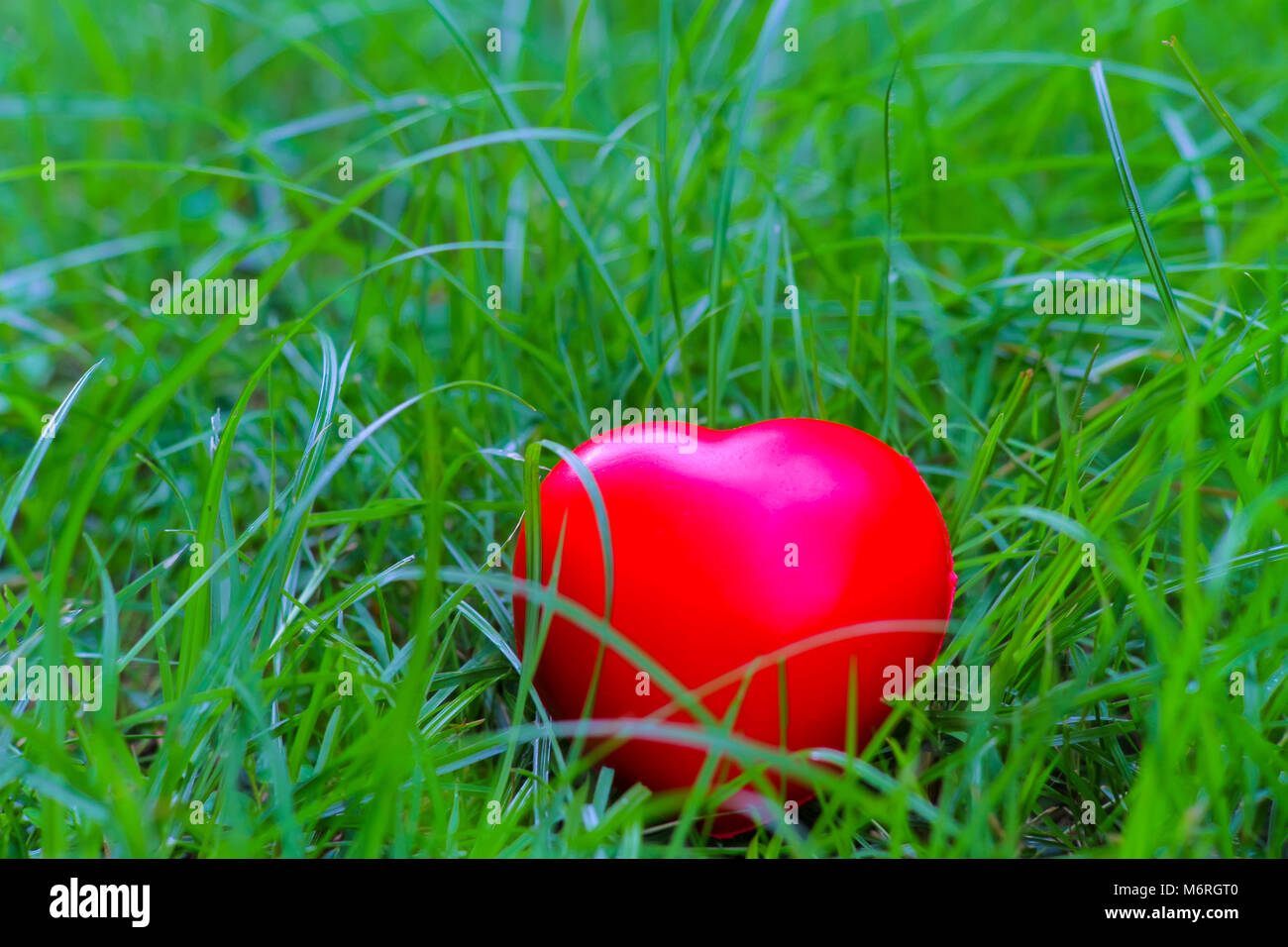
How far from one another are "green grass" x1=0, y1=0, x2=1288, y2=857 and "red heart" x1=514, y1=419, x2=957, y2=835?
0.18ft

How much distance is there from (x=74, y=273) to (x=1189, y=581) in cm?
196

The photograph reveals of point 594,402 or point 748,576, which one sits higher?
point 594,402

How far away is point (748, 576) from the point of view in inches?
38.6

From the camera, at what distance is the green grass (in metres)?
0.95

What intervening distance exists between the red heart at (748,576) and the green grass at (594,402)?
2.1 inches

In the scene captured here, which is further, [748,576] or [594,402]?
[594,402]

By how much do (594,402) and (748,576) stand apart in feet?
1.89

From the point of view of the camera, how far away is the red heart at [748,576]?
0.98m

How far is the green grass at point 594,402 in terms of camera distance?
947 millimetres

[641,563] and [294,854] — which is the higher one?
[641,563]

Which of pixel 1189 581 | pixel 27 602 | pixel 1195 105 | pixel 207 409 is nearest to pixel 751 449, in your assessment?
pixel 1189 581

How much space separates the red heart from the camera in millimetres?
981
